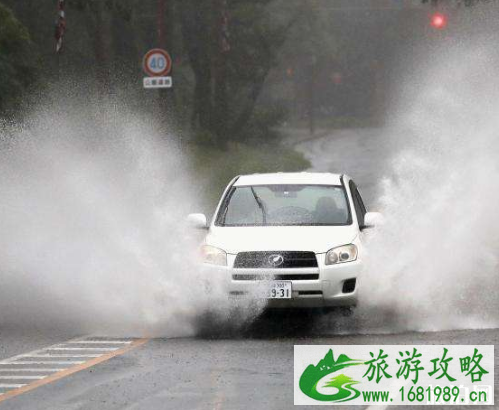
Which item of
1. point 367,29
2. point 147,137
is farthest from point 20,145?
point 367,29

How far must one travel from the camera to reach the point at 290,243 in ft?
45.6

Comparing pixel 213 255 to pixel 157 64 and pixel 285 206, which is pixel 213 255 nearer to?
pixel 285 206

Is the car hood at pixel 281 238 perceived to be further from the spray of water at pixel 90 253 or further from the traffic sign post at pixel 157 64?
the traffic sign post at pixel 157 64

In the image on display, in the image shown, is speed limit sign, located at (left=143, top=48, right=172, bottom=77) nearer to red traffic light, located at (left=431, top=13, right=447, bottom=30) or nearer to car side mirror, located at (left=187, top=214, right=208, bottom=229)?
red traffic light, located at (left=431, top=13, right=447, bottom=30)

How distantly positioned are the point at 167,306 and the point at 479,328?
3.11m

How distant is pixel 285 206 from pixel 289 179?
24.4 inches

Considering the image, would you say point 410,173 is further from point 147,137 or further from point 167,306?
point 147,137

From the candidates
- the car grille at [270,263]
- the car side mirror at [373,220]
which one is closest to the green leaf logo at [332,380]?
the car grille at [270,263]

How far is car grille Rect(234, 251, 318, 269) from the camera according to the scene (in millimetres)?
13742

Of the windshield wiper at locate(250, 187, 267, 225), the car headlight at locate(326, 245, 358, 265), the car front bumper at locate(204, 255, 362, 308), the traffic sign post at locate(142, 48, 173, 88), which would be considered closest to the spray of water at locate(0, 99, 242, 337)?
the car front bumper at locate(204, 255, 362, 308)

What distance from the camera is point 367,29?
121 meters

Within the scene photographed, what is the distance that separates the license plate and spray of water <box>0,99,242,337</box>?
1.64 ft

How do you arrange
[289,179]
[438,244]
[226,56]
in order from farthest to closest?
[226,56] → [438,244] → [289,179]

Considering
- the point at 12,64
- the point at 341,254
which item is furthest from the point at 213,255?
the point at 12,64
